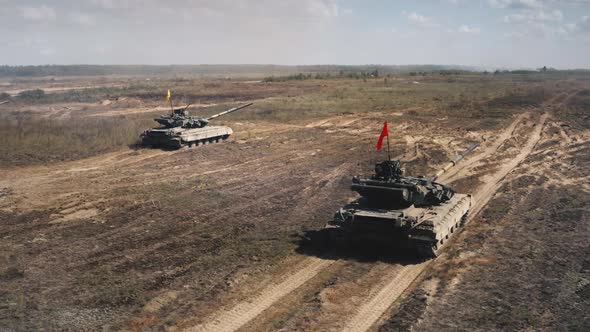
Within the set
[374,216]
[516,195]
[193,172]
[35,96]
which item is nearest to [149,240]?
[374,216]

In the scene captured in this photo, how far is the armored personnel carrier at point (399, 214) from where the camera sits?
12.9m

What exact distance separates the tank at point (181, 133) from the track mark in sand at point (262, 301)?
17961mm

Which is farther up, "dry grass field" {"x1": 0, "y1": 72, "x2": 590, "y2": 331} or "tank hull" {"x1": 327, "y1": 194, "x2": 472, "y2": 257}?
"tank hull" {"x1": 327, "y1": 194, "x2": 472, "y2": 257}

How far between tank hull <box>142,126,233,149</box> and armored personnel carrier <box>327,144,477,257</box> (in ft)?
56.2

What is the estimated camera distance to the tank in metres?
29.2

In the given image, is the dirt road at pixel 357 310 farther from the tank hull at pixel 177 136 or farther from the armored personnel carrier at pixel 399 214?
the tank hull at pixel 177 136

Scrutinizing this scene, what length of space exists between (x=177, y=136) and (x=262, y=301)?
19.7 metres

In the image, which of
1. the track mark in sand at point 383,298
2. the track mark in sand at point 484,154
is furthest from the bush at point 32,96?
the track mark in sand at point 383,298

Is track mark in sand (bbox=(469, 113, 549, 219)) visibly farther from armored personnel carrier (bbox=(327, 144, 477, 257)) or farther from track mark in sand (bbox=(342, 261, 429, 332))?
track mark in sand (bbox=(342, 261, 429, 332))

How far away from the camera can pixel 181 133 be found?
29.6 metres

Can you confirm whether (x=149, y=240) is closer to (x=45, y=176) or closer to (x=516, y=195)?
(x=45, y=176)

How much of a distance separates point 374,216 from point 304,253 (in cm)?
225

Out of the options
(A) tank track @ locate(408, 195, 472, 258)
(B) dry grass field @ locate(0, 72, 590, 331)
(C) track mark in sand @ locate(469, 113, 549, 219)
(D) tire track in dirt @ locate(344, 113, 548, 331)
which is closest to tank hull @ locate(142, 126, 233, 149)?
(B) dry grass field @ locate(0, 72, 590, 331)

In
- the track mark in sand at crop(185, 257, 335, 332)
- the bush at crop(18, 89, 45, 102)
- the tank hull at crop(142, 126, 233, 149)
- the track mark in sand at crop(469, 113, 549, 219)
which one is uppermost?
the bush at crop(18, 89, 45, 102)
